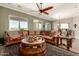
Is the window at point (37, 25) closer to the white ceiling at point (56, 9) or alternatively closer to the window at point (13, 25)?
the white ceiling at point (56, 9)

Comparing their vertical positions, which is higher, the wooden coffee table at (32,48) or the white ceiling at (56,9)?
the white ceiling at (56,9)

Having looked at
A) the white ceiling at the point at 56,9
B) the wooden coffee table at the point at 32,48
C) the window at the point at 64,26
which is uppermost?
the white ceiling at the point at 56,9

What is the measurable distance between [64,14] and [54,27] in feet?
1.18

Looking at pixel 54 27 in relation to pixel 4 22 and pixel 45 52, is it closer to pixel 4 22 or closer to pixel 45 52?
pixel 45 52

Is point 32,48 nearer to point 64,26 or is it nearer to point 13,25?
point 13,25

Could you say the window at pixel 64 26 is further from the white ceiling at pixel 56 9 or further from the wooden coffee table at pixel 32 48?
the wooden coffee table at pixel 32 48

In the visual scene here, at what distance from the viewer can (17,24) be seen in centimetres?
196

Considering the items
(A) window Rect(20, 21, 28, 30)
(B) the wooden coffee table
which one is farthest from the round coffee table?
(A) window Rect(20, 21, 28, 30)

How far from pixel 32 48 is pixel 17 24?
63cm

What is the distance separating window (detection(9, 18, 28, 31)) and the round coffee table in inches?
12.1

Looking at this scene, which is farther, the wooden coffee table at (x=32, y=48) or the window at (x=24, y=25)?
the window at (x=24, y=25)

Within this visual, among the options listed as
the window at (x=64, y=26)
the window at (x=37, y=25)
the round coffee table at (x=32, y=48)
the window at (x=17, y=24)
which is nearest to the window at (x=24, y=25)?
the window at (x=17, y=24)

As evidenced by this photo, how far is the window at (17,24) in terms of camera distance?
187 centimetres

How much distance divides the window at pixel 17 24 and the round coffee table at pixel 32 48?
1.00 feet
